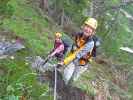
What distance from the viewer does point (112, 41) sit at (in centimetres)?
1450

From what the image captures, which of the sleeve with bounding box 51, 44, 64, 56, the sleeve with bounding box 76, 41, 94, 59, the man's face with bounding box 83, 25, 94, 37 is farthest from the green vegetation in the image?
the man's face with bounding box 83, 25, 94, 37

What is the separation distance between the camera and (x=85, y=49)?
A: 8680mm

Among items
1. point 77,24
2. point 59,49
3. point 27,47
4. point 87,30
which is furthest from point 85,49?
point 77,24

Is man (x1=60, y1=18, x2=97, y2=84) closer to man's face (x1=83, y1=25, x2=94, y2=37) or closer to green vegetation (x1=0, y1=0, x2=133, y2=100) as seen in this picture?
man's face (x1=83, y1=25, x2=94, y2=37)

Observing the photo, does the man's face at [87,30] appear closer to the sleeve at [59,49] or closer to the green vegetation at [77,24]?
the sleeve at [59,49]

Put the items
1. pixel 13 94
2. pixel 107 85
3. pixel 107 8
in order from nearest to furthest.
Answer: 1. pixel 13 94
2. pixel 107 85
3. pixel 107 8

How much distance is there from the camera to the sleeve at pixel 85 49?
864 centimetres

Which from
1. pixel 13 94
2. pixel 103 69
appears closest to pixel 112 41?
pixel 103 69

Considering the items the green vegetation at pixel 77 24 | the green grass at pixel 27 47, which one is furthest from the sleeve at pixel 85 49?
the green vegetation at pixel 77 24

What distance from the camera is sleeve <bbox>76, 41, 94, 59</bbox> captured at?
340 inches

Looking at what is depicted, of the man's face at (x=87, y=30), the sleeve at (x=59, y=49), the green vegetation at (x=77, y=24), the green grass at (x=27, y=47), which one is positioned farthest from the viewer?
the green vegetation at (x=77, y=24)

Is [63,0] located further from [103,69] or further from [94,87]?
[94,87]

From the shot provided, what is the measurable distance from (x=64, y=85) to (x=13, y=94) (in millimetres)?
3314

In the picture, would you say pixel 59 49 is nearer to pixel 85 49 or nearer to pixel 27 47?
pixel 85 49
